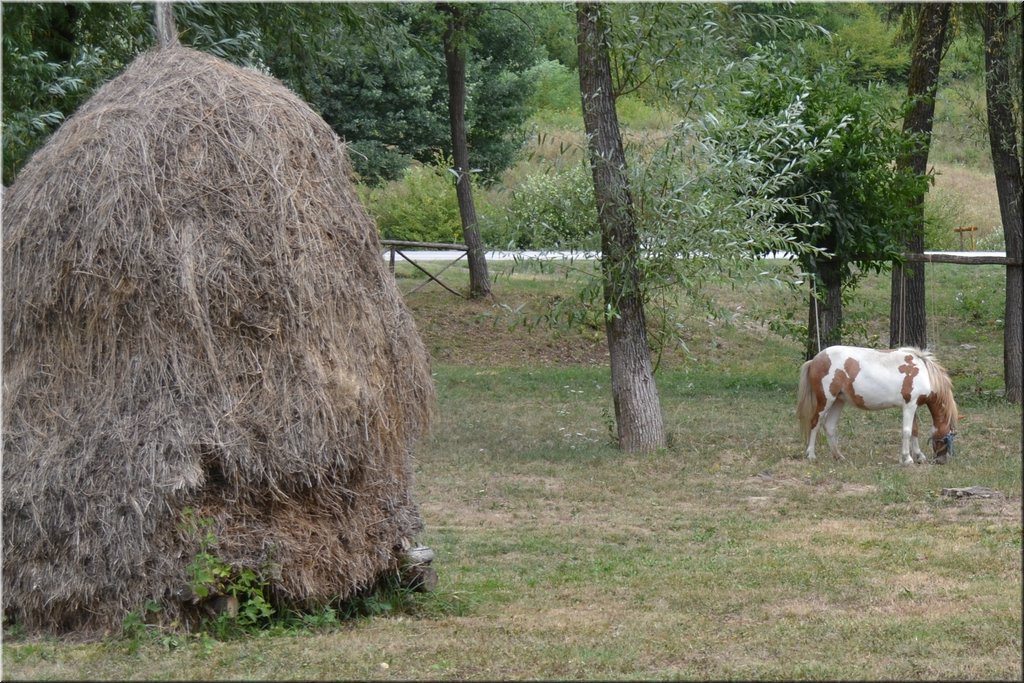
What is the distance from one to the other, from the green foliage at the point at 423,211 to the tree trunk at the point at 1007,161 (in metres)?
16.0

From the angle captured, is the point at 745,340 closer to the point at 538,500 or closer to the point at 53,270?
the point at 538,500

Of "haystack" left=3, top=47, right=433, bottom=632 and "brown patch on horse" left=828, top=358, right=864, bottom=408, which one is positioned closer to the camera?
"haystack" left=3, top=47, right=433, bottom=632

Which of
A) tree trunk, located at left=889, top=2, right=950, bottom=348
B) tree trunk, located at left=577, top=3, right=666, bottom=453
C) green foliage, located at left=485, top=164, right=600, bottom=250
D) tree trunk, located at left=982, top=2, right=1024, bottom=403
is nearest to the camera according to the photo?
tree trunk, located at left=577, top=3, right=666, bottom=453

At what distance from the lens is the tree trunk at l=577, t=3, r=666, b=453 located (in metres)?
12.8

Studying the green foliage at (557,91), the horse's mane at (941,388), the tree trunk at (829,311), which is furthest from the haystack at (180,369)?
the green foliage at (557,91)

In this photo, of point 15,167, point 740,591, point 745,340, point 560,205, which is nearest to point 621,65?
point 560,205

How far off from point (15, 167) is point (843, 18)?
3529 cm

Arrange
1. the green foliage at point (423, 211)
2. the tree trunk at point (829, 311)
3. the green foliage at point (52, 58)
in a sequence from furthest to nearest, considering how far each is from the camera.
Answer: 1. the green foliage at point (423, 211)
2. the tree trunk at point (829, 311)
3. the green foliage at point (52, 58)

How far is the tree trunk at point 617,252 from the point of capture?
12.8 m

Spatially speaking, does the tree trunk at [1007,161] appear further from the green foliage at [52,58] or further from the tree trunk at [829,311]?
the green foliage at [52,58]

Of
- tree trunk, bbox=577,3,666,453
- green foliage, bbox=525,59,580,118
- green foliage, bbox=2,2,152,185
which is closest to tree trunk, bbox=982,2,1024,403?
tree trunk, bbox=577,3,666,453

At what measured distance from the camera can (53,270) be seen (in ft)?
20.4

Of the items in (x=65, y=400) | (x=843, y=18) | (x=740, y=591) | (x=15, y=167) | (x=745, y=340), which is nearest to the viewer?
(x=65, y=400)

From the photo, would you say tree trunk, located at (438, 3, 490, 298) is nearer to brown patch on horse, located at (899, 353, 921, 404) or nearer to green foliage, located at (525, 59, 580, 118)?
brown patch on horse, located at (899, 353, 921, 404)
